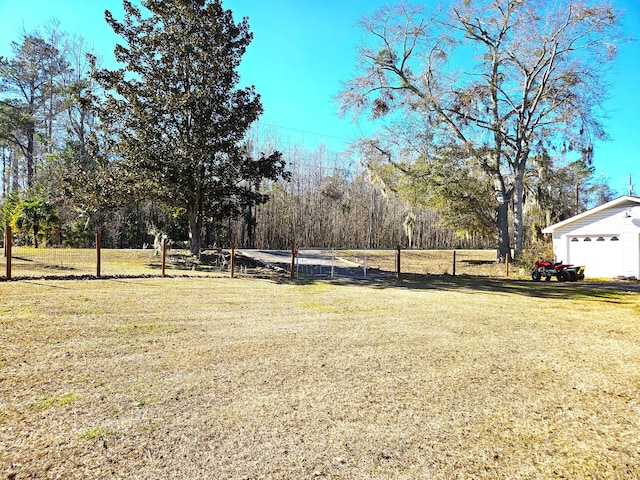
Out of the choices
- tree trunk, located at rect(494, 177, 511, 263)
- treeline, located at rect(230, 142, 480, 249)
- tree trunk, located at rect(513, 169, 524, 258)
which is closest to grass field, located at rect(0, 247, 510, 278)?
tree trunk, located at rect(494, 177, 511, 263)

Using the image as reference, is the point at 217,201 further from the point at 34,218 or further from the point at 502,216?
the point at 502,216

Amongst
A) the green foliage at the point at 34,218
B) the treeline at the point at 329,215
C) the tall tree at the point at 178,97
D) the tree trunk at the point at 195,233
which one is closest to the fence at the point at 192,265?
the tree trunk at the point at 195,233

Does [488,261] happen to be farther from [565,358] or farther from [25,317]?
[25,317]

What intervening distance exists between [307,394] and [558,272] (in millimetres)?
12572

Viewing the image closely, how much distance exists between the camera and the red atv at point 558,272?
1280 cm

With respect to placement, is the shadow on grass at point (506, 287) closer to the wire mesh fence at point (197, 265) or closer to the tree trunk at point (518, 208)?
the wire mesh fence at point (197, 265)

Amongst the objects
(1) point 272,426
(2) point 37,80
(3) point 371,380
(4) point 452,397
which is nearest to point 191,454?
(1) point 272,426

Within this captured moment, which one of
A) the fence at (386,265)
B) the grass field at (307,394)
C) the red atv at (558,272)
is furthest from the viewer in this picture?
the red atv at (558,272)

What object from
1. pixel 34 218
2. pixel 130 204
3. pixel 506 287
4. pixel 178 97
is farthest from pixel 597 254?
pixel 34 218

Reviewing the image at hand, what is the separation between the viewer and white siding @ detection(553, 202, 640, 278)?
13250 mm

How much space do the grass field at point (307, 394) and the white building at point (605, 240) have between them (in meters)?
9.39

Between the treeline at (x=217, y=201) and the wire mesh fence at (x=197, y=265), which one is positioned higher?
the treeline at (x=217, y=201)

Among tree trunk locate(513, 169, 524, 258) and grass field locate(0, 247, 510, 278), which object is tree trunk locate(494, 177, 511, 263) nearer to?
tree trunk locate(513, 169, 524, 258)

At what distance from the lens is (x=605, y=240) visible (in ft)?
45.8
